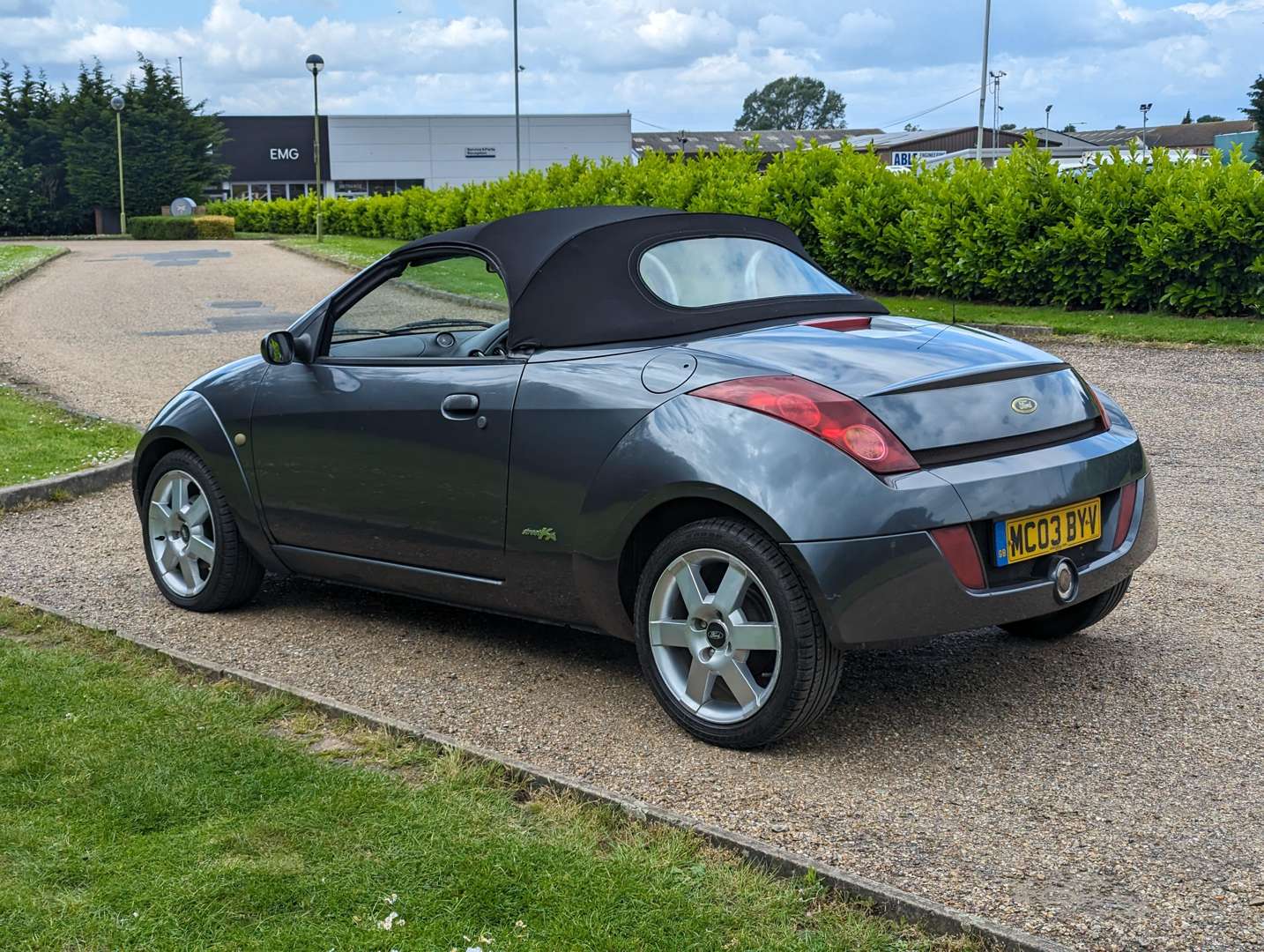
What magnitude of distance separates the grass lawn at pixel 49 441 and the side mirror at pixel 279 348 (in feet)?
12.3

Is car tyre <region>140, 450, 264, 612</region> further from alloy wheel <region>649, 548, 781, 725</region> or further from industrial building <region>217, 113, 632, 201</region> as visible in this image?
industrial building <region>217, 113, 632, 201</region>

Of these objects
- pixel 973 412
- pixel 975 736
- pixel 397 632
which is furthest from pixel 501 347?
pixel 975 736

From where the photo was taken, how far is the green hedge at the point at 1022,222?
13.9 metres

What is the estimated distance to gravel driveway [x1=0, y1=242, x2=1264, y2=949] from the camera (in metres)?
3.23

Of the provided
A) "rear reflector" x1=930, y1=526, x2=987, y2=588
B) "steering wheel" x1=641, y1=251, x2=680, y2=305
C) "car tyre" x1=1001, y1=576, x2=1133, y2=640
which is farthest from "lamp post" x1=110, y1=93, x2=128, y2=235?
"rear reflector" x1=930, y1=526, x2=987, y2=588

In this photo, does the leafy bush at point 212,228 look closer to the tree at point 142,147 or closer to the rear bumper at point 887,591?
the tree at point 142,147

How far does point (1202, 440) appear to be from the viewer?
898 cm

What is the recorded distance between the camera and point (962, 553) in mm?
3797

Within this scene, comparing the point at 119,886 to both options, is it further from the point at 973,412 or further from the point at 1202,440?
the point at 1202,440

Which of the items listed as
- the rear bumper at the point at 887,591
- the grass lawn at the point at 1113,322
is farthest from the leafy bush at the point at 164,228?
the rear bumper at the point at 887,591

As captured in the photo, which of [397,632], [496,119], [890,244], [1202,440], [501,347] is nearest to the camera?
[501,347]

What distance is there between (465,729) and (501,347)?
1.34 metres

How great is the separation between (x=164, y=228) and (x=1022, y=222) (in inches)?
1640

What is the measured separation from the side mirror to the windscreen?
152cm
